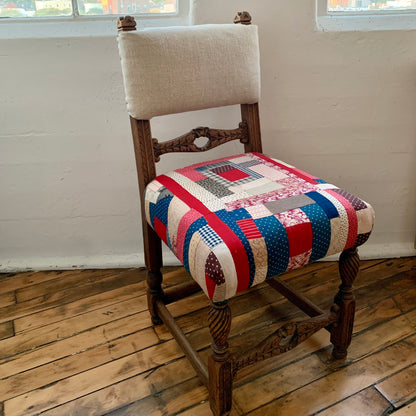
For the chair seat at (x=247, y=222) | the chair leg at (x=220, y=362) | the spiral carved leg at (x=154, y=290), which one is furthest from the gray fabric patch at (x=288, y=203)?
the spiral carved leg at (x=154, y=290)

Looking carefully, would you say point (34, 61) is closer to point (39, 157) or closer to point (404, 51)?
point (39, 157)

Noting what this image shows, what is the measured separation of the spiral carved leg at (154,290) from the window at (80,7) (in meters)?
0.91

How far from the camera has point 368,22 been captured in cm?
164

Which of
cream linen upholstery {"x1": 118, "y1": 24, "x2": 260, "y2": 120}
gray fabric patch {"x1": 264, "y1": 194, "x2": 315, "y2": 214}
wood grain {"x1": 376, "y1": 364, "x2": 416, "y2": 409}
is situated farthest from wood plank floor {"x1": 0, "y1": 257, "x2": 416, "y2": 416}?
cream linen upholstery {"x1": 118, "y1": 24, "x2": 260, "y2": 120}

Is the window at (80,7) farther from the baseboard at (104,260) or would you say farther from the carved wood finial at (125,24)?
the baseboard at (104,260)

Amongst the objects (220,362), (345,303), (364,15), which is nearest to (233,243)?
(220,362)

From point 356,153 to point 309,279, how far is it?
517 millimetres

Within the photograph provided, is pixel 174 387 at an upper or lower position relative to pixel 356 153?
lower

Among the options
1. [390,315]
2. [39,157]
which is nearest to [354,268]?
[390,315]

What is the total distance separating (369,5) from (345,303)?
1078 mm

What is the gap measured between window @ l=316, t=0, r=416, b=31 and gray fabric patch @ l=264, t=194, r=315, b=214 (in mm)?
787

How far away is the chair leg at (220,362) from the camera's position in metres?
1.08

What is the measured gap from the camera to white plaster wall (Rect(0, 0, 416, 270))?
1.59 m

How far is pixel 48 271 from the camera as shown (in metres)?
1.88
